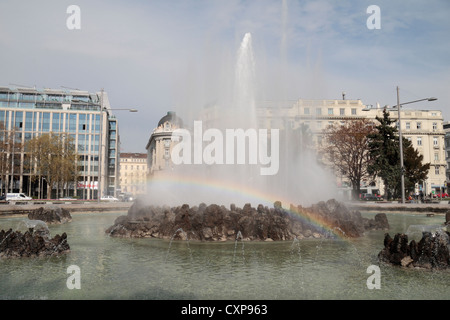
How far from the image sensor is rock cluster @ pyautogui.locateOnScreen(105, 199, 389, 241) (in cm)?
1658

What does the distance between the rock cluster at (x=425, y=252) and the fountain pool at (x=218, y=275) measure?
376 millimetres

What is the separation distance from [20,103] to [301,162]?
8238 centimetres

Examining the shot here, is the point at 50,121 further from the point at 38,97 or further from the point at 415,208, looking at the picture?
the point at 415,208

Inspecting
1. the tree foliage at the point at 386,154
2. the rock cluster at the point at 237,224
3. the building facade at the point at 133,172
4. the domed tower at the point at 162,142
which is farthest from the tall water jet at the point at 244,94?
the building facade at the point at 133,172

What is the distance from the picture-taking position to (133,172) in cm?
17050

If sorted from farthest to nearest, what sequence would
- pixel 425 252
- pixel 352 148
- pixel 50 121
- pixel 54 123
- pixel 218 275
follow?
pixel 54 123 < pixel 50 121 < pixel 352 148 < pixel 425 252 < pixel 218 275

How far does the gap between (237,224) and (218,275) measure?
24.0 ft

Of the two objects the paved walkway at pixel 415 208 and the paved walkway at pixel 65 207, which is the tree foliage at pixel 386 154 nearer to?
the paved walkway at pixel 415 208

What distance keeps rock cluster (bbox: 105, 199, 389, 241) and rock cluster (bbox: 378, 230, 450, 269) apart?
249 inches

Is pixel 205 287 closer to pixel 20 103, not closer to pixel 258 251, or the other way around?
pixel 258 251

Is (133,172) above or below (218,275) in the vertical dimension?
above

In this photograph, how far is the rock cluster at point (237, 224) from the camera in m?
16.6

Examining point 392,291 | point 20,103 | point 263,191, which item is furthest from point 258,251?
point 20,103

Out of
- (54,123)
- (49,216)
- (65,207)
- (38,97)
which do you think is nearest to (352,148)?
(65,207)
